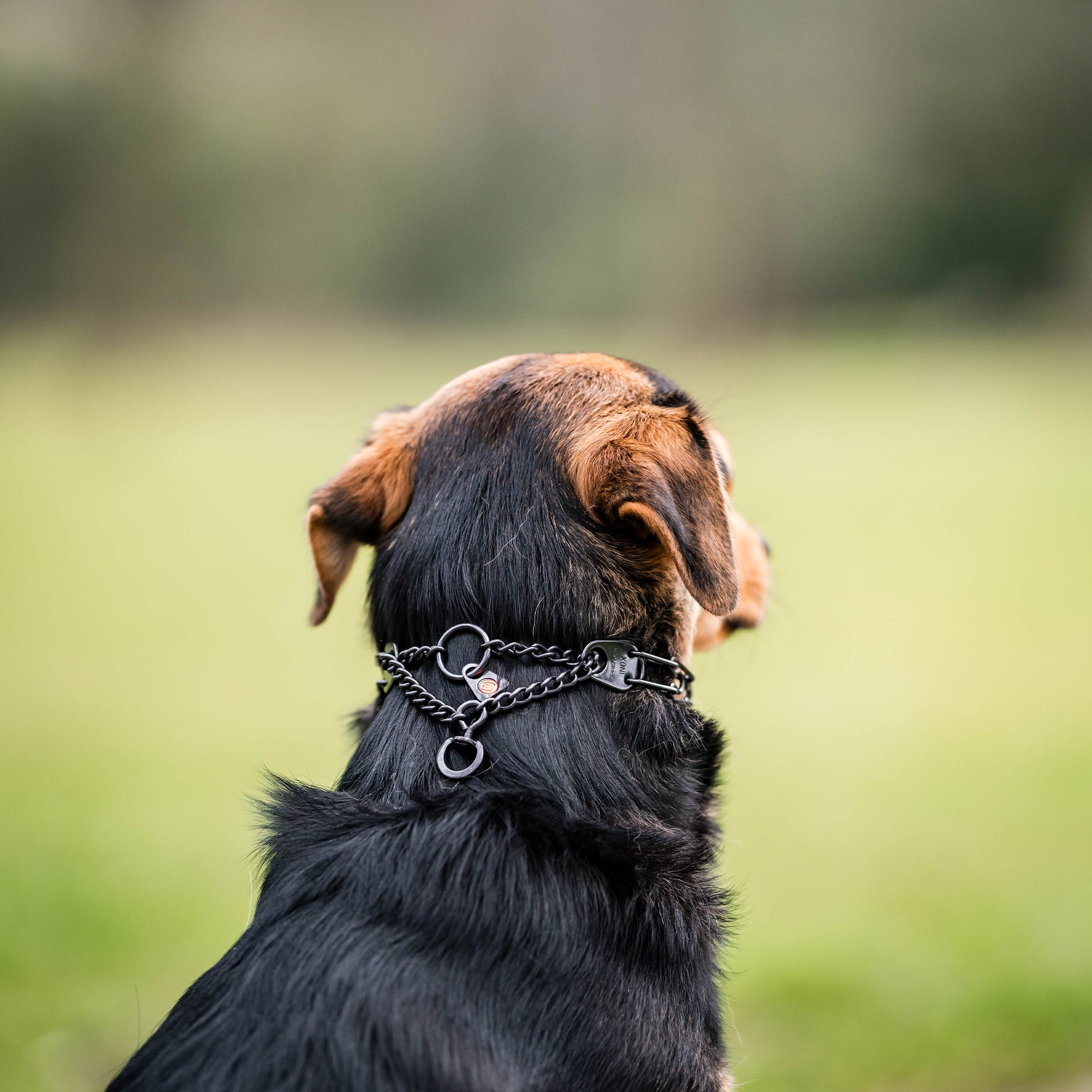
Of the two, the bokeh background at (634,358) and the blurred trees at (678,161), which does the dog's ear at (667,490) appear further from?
the blurred trees at (678,161)

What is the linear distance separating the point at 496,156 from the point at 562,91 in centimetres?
185

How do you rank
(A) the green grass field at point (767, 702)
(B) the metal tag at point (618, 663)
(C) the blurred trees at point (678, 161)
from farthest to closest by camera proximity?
(C) the blurred trees at point (678, 161), (A) the green grass field at point (767, 702), (B) the metal tag at point (618, 663)

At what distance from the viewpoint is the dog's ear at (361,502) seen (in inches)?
101

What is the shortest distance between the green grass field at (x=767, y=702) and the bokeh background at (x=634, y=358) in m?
0.03

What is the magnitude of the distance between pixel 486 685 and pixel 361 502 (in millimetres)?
728

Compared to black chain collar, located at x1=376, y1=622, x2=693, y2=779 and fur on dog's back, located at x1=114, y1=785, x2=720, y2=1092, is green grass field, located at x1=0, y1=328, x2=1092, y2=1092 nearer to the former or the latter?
fur on dog's back, located at x1=114, y1=785, x2=720, y2=1092

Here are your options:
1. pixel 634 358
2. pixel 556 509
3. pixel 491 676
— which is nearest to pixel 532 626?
pixel 491 676

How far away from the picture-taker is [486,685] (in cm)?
212

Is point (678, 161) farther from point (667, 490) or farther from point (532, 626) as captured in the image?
point (532, 626)

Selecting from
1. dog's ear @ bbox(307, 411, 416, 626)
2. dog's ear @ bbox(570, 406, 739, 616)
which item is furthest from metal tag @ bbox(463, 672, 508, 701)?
dog's ear @ bbox(307, 411, 416, 626)

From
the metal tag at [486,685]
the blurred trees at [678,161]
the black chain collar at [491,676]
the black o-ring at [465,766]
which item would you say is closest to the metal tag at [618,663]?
the black chain collar at [491,676]

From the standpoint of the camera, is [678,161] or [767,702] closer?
[767,702]

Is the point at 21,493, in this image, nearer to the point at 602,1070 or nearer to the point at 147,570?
the point at 147,570

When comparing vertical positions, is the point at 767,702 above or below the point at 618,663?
above
